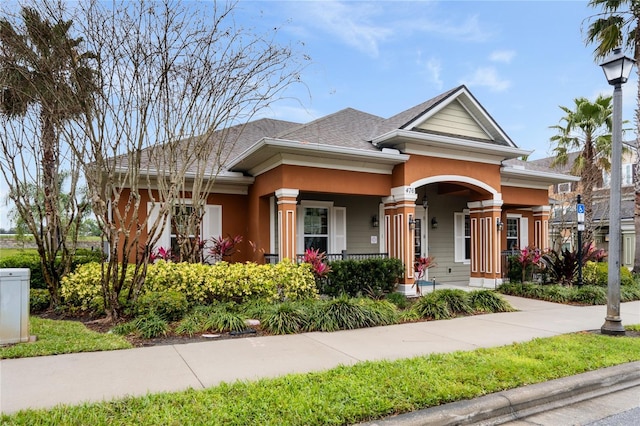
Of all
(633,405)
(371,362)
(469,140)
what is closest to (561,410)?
(633,405)

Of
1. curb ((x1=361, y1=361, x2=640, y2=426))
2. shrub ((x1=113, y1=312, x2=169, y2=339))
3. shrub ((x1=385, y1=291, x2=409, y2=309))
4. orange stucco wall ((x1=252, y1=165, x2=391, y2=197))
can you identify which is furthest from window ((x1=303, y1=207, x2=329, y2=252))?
curb ((x1=361, y1=361, x2=640, y2=426))

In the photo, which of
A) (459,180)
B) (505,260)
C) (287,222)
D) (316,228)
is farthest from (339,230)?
(505,260)

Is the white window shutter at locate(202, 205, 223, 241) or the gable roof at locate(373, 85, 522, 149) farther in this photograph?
the white window shutter at locate(202, 205, 223, 241)

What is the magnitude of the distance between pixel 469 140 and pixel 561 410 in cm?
867

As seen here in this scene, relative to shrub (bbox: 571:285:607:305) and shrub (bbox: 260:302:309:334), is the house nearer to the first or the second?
shrub (bbox: 571:285:607:305)

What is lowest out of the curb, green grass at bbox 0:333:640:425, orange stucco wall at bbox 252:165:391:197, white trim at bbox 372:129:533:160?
the curb

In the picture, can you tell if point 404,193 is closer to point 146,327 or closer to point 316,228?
point 316,228

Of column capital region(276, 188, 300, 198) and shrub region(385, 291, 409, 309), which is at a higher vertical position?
column capital region(276, 188, 300, 198)

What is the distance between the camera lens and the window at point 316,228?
1184 centimetres

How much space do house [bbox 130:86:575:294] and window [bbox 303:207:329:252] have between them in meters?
0.03

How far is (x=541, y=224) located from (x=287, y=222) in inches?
403

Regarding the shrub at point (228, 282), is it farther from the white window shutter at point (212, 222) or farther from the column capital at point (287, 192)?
the white window shutter at point (212, 222)

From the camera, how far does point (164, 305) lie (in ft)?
23.2

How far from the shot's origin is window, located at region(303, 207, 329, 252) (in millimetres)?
11844
